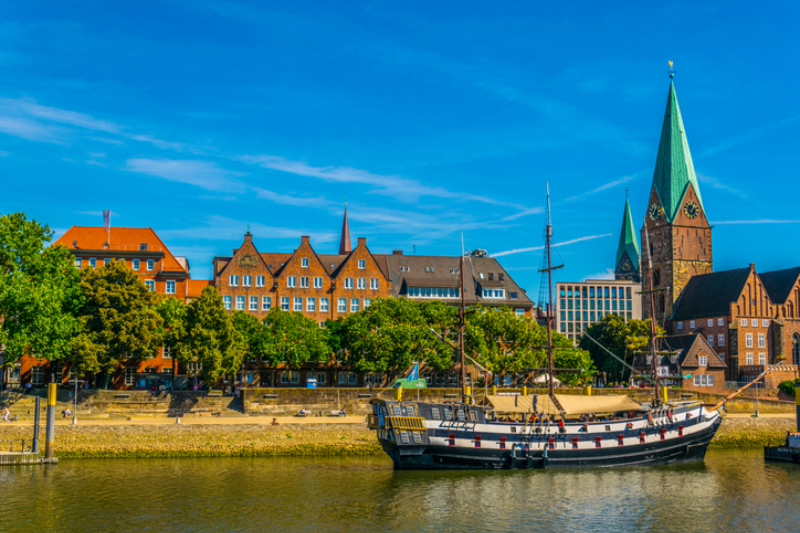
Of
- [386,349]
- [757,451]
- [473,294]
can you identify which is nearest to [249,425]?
[386,349]

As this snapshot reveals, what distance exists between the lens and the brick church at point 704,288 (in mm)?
125688

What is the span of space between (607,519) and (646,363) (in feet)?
239

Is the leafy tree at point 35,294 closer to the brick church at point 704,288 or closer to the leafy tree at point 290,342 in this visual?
the leafy tree at point 290,342

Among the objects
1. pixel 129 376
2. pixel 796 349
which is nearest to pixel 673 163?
pixel 796 349

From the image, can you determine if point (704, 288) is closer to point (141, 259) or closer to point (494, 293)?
point (494, 293)

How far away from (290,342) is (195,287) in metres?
26.1

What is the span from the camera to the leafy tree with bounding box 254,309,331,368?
301 ft

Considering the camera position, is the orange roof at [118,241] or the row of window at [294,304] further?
the row of window at [294,304]

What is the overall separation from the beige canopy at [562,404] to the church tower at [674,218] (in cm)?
7973

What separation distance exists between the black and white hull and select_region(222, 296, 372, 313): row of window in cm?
4814

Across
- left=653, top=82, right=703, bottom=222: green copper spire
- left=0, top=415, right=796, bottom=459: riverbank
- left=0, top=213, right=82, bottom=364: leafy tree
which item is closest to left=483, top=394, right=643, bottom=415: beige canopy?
left=0, top=415, right=796, bottom=459: riverbank

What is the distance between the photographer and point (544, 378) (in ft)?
336

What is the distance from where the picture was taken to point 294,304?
4360 inches

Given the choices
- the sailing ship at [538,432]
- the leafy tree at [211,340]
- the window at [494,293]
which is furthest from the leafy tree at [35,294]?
the window at [494,293]
